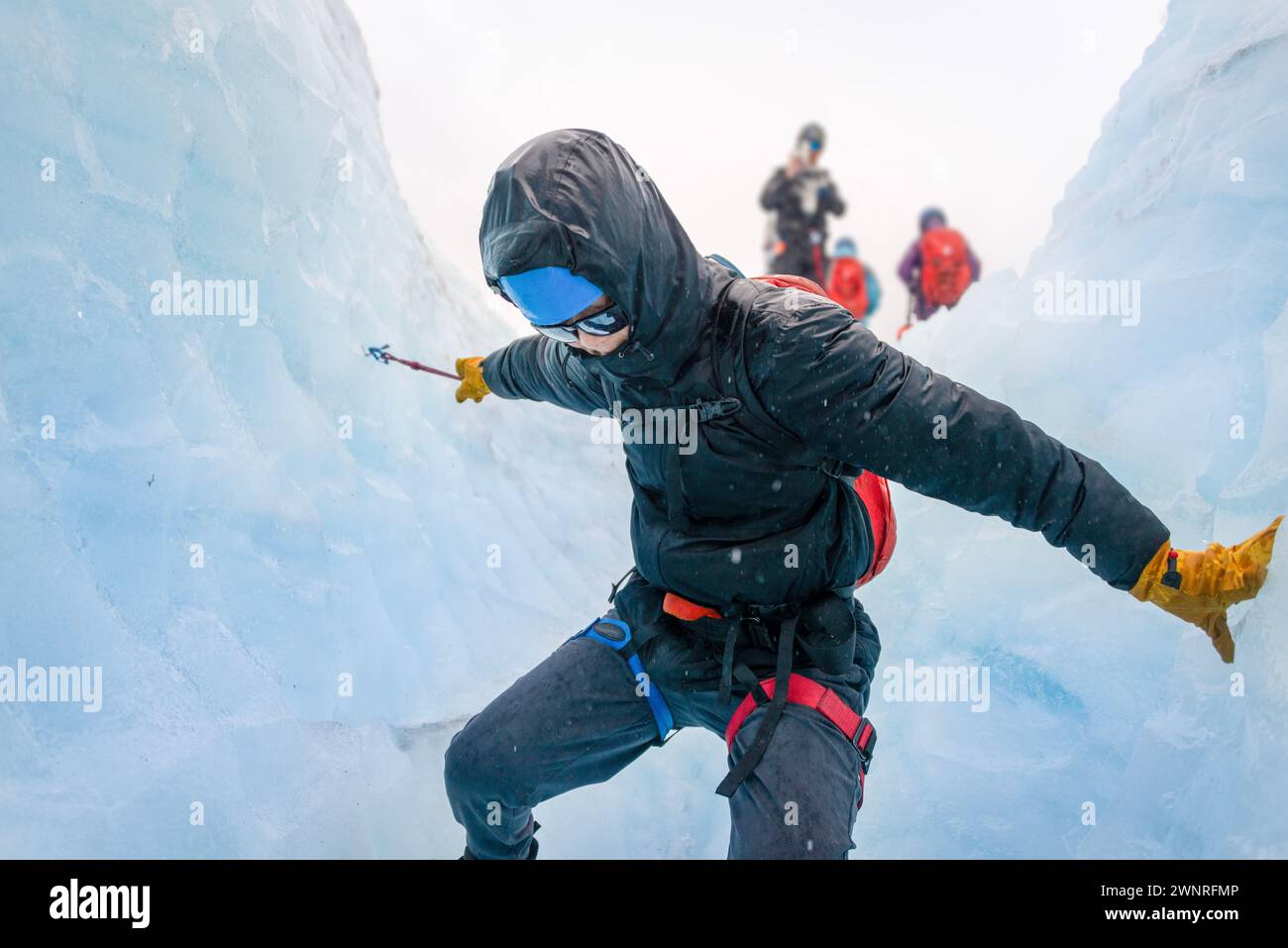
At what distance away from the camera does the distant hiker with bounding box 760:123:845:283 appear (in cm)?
684

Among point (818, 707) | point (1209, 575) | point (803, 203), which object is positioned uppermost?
point (803, 203)

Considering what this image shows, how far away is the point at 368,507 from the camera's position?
2518 millimetres

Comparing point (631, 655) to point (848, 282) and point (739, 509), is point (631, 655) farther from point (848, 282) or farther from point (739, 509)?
point (848, 282)

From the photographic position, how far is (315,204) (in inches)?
100

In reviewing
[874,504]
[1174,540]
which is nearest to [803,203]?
[1174,540]

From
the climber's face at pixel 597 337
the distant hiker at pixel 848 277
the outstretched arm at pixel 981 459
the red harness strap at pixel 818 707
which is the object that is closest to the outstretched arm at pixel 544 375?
the climber's face at pixel 597 337

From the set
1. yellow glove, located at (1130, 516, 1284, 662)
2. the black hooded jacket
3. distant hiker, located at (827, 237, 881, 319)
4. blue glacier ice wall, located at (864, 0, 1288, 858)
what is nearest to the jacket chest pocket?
the black hooded jacket

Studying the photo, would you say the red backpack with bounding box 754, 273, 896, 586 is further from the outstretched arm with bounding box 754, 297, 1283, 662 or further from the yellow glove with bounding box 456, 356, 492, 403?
the yellow glove with bounding box 456, 356, 492, 403

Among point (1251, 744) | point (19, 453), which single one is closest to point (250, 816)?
point (19, 453)

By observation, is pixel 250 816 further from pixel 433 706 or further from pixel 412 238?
pixel 412 238

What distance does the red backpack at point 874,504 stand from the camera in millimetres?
1574

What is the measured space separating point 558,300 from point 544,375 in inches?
21.6

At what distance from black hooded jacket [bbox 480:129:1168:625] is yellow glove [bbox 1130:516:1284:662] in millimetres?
23
